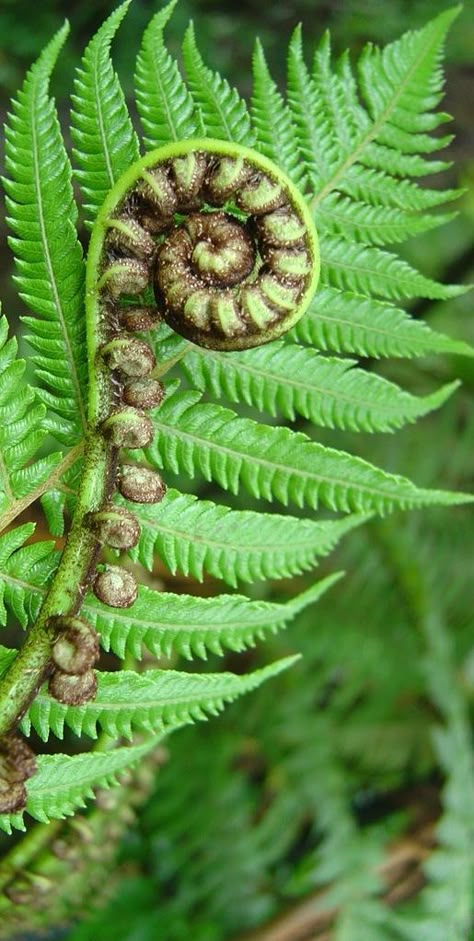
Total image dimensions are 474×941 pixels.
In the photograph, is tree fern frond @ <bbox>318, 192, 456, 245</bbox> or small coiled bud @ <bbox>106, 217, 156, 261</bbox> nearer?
small coiled bud @ <bbox>106, 217, 156, 261</bbox>

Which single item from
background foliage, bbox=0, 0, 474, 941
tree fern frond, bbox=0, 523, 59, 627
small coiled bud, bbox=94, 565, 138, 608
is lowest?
background foliage, bbox=0, 0, 474, 941

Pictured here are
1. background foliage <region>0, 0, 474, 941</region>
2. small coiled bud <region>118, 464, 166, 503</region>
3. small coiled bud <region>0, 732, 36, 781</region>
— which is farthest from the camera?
background foliage <region>0, 0, 474, 941</region>

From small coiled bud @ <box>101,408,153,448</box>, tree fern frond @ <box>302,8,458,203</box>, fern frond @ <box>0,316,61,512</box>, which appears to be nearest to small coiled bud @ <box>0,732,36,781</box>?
fern frond @ <box>0,316,61,512</box>

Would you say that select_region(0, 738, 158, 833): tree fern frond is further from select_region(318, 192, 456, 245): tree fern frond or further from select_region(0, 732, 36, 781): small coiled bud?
select_region(318, 192, 456, 245): tree fern frond

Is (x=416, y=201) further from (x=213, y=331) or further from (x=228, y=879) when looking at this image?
(x=228, y=879)

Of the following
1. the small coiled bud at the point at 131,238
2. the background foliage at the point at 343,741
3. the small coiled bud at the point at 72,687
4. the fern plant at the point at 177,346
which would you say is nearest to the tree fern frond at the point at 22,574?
the fern plant at the point at 177,346

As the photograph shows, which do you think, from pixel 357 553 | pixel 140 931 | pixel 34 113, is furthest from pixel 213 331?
pixel 140 931

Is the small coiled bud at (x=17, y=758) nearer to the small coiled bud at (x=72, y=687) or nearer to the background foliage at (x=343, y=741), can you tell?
the small coiled bud at (x=72, y=687)
